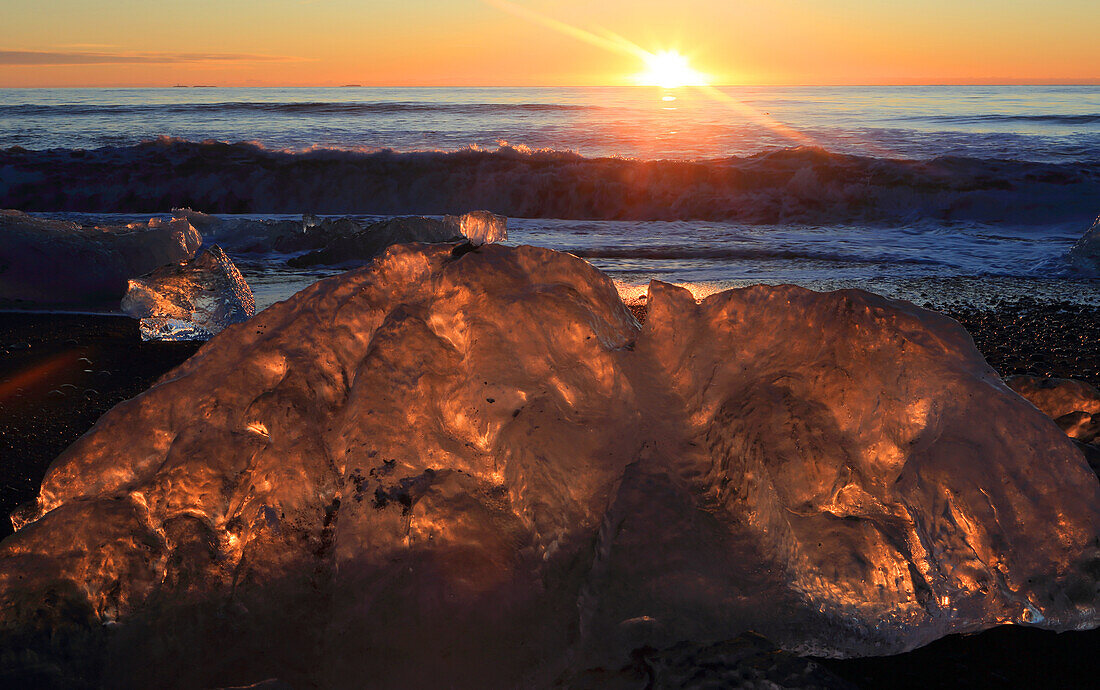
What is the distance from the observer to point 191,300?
464 centimetres

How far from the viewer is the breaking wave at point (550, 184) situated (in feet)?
37.8

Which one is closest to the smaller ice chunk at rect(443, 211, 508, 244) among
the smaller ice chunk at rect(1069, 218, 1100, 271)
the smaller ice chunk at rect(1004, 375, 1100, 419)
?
the smaller ice chunk at rect(1004, 375, 1100, 419)

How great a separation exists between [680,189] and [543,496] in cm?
1163

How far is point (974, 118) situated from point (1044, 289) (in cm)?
2274

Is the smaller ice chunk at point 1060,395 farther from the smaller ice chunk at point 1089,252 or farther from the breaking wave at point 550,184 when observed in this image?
the breaking wave at point 550,184

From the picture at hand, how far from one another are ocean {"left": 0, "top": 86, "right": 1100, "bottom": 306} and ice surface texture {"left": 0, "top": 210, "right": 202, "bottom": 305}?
2.80 ft

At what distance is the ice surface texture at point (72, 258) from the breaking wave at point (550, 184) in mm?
7337

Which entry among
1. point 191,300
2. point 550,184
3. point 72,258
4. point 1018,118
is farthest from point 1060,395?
point 1018,118

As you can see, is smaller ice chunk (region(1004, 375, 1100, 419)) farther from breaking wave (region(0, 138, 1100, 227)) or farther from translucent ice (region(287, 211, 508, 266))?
breaking wave (region(0, 138, 1100, 227))

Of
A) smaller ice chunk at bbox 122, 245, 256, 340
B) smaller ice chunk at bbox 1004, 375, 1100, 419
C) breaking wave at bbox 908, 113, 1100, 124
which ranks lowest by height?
smaller ice chunk at bbox 122, 245, 256, 340

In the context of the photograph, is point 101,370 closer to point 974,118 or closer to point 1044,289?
point 1044,289

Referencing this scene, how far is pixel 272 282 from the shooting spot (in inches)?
248

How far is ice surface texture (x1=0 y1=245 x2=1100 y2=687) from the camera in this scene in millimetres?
1442

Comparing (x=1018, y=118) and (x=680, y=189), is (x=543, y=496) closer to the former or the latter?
(x=680, y=189)
